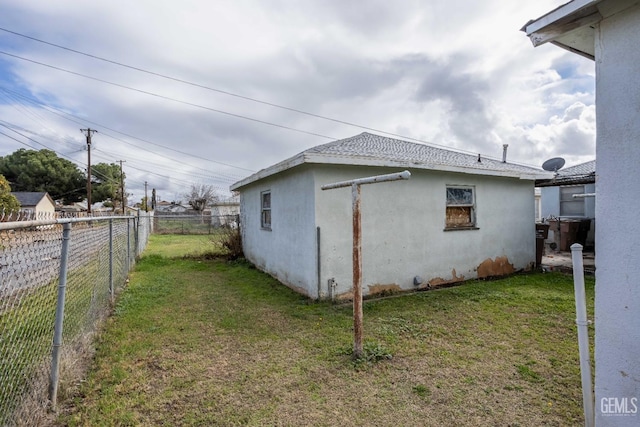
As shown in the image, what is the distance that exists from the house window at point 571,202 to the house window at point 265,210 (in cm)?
1139

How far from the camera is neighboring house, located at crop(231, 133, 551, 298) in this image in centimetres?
559

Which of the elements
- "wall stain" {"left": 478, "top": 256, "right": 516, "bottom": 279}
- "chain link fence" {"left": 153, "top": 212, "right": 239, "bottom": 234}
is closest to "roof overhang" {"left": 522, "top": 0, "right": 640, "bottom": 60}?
"wall stain" {"left": 478, "top": 256, "right": 516, "bottom": 279}

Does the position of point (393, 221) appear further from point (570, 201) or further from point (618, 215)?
point (570, 201)

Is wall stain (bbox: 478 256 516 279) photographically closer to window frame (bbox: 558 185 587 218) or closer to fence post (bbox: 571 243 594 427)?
fence post (bbox: 571 243 594 427)

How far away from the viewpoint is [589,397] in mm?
2049

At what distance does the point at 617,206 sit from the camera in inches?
Result: 75.3

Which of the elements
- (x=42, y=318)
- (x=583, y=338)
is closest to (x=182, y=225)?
(x=42, y=318)

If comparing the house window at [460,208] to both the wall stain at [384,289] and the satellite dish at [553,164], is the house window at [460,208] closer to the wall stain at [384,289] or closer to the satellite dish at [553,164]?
the wall stain at [384,289]

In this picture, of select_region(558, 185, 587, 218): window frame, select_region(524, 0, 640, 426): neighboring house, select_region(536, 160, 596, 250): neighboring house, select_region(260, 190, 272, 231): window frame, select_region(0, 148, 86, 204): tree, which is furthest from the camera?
select_region(0, 148, 86, 204): tree

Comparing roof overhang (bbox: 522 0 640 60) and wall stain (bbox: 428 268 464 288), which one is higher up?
roof overhang (bbox: 522 0 640 60)

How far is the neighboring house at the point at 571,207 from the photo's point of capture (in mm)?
10930

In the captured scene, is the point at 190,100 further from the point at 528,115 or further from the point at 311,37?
the point at 528,115

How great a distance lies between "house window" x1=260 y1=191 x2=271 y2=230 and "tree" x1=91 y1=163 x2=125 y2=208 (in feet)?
123

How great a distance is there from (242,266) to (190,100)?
24.6 ft
